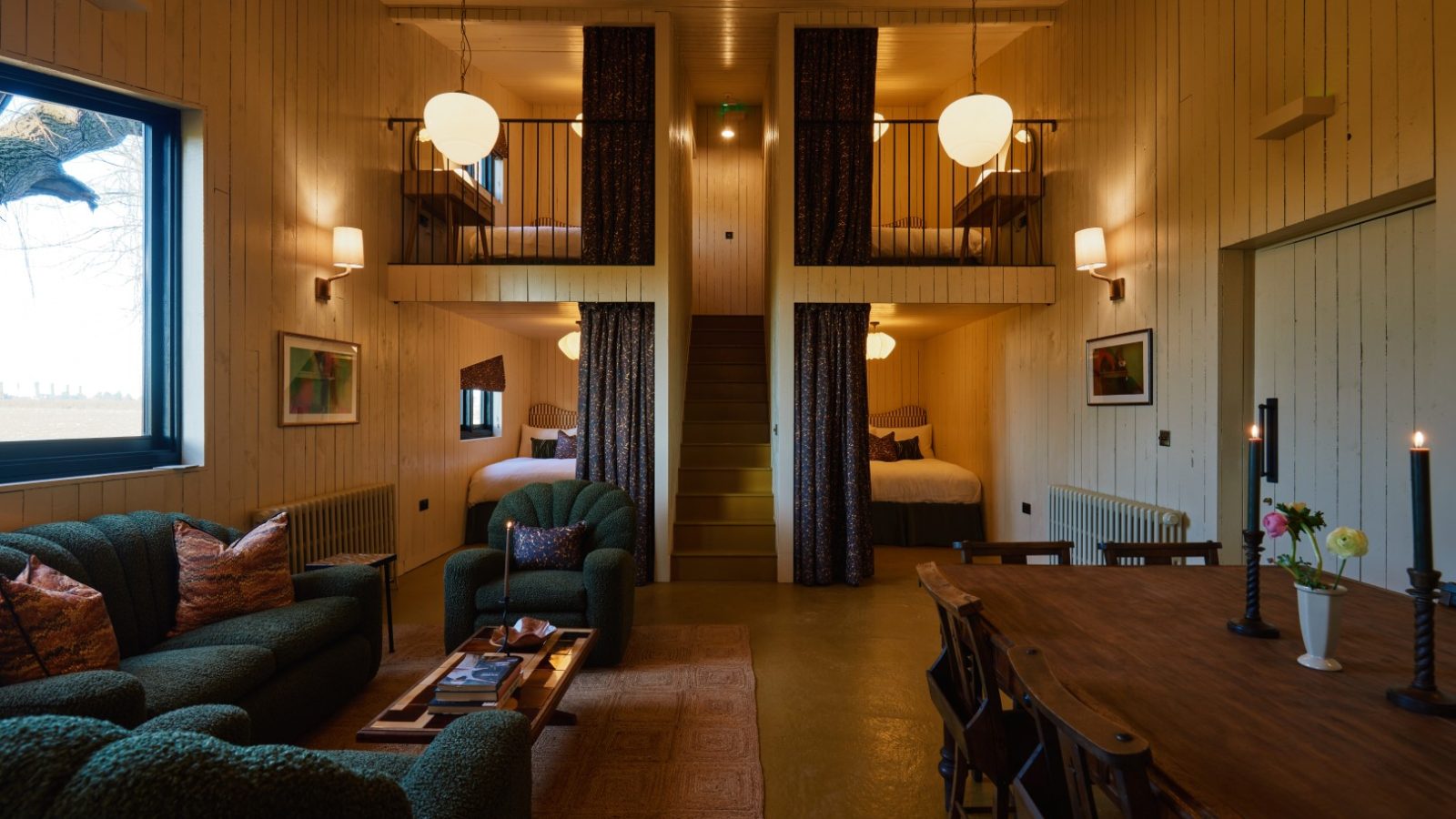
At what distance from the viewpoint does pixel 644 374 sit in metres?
5.27

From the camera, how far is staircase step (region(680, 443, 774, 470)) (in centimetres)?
610

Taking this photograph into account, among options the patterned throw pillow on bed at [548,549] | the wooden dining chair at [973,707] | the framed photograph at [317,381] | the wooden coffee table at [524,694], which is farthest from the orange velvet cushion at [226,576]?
the wooden dining chair at [973,707]

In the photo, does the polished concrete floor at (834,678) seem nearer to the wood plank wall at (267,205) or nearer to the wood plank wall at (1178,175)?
the wood plank wall at (267,205)

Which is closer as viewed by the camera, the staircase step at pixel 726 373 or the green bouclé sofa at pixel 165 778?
the green bouclé sofa at pixel 165 778

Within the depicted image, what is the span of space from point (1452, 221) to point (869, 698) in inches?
109

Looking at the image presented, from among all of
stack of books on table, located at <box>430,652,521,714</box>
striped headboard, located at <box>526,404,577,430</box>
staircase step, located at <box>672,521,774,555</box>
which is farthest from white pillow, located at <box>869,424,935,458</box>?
stack of books on table, located at <box>430,652,521,714</box>

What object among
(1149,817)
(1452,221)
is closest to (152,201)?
(1149,817)

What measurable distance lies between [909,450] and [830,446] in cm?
257

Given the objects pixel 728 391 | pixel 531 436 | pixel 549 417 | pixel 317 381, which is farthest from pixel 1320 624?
pixel 549 417

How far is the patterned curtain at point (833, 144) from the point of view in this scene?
5324 mm

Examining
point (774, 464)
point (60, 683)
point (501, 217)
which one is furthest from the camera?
point (501, 217)

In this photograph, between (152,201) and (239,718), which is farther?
(152,201)

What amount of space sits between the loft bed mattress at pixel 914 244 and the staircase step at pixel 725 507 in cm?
223

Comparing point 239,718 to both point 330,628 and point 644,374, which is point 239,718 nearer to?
point 330,628
